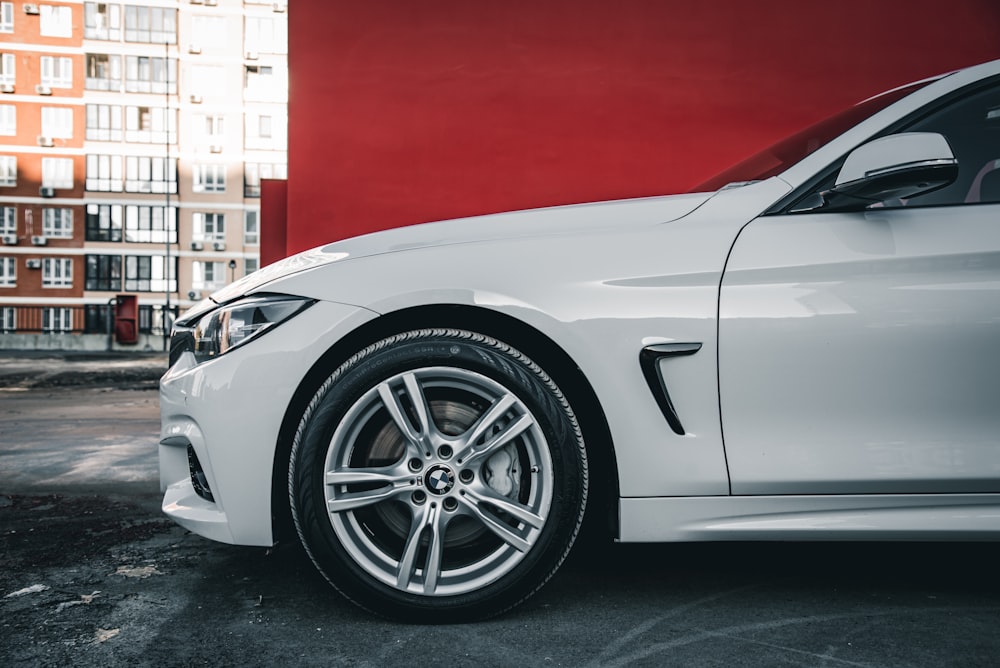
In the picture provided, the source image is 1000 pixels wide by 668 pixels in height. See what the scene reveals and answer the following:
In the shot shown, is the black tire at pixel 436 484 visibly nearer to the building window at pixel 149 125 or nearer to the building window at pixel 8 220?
the building window at pixel 149 125

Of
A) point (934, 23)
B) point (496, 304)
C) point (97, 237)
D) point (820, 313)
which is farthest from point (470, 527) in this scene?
point (97, 237)

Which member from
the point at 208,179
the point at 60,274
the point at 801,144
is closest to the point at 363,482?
the point at 801,144

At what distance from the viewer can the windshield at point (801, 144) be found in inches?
89.8

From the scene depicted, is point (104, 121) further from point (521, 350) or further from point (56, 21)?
point (521, 350)

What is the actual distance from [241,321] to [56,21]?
5354cm

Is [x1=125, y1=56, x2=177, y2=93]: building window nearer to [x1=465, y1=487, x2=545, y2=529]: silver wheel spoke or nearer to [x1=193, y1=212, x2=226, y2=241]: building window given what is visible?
[x1=193, y1=212, x2=226, y2=241]: building window

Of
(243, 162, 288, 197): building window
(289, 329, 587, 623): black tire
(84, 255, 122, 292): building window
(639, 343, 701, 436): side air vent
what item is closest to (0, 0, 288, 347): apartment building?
(84, 255, 122, 292): building window

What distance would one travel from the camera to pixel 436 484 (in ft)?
6.56

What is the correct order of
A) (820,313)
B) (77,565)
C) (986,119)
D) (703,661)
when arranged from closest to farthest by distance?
(703,661), (820,313), (986,119), (77,565)

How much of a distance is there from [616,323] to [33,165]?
52145mm

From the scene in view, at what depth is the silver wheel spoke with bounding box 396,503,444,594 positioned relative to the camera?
6.49ft

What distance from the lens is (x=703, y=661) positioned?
181 centimetres

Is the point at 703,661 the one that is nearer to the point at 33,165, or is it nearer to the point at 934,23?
the point at 934,23

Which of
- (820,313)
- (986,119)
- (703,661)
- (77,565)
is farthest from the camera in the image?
Result: (77,565)
